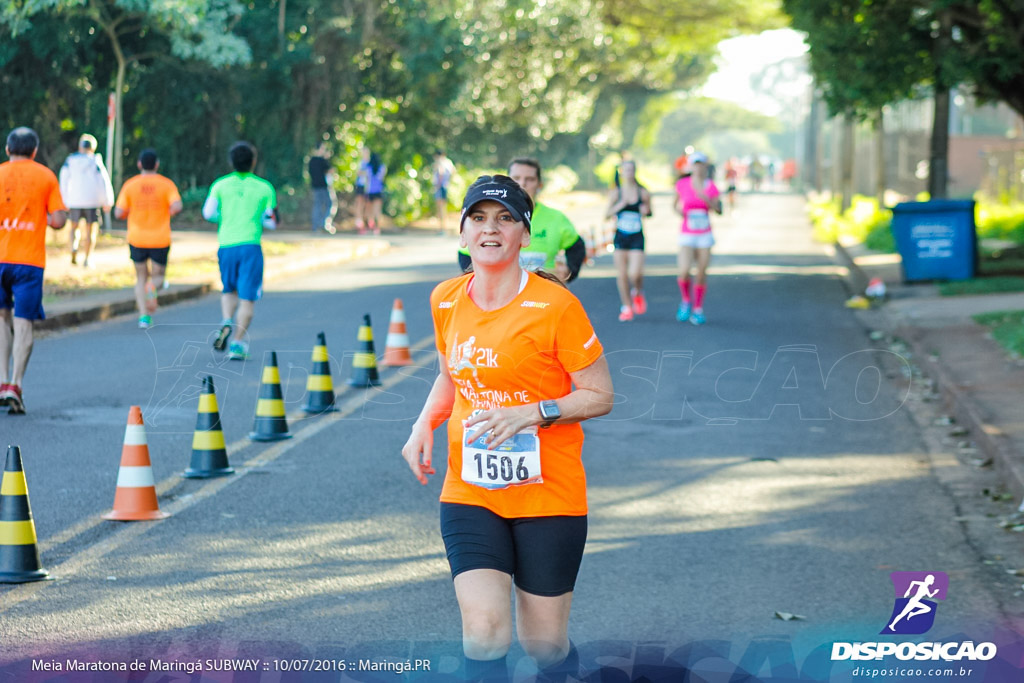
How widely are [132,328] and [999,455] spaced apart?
10290mm

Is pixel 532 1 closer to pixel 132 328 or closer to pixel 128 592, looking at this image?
pixel 132 328

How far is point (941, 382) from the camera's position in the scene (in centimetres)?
1232

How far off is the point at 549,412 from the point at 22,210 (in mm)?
7607

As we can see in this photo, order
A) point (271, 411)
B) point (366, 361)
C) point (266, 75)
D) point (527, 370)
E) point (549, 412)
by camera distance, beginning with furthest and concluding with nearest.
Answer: point (266, 75)
point (366, 361)
point (271, 411)
point (527, 370)
point (549, 412)

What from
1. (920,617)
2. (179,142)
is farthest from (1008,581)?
(179,142)

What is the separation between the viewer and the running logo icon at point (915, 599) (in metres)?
5.88

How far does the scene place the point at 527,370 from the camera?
14.1ft

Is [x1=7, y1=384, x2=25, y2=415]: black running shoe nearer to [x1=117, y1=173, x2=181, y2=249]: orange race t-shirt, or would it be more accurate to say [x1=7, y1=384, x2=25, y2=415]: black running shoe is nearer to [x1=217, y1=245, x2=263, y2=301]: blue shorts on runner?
[x1=217, y1=245, x2=263, y2=301]: blue shorts on runner

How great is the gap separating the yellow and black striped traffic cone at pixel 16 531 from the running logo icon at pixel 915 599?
3682 mm

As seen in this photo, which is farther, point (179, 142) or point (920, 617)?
point (179, 142)

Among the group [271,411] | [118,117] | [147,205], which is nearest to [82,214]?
[147,205]

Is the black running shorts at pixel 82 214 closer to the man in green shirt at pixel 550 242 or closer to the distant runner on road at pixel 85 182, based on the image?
the distant runner on road at pixel 85 182

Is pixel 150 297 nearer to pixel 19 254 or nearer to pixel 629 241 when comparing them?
pixel 629 241

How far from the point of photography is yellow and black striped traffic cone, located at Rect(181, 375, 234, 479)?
855 centimetres
